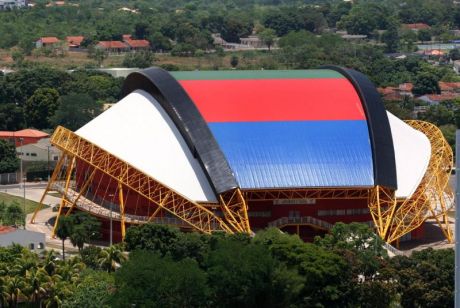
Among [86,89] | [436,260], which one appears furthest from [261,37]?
[436,260]

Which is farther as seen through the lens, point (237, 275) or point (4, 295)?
point (4, 295)

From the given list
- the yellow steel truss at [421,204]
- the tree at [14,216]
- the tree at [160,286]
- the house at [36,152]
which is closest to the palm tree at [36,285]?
the tree at [160,286]

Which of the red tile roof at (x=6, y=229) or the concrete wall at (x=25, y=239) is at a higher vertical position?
Result: the red tile roof at (x=6, y=229)

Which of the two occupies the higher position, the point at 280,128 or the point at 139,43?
the point at 280,128

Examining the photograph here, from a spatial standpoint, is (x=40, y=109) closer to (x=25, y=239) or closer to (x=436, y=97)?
(x=436, y=97)

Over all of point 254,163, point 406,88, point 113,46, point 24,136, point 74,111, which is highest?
point 254,163

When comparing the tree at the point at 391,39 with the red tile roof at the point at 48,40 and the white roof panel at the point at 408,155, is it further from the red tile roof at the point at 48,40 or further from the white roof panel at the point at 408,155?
the white roof panel at the point at 408,155

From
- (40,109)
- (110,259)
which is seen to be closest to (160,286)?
(110,259)

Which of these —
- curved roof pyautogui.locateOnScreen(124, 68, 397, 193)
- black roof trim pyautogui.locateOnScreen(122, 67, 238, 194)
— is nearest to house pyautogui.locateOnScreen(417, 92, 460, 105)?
curved roof pyautogui.locateOnScreen(124, 68, 397, 193)
